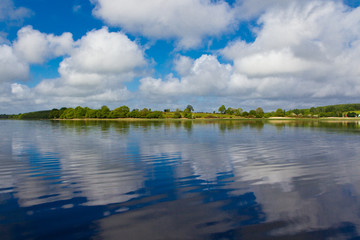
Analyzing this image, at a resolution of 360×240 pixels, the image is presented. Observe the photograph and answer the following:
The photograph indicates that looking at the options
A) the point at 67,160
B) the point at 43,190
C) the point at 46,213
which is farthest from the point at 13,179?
the point at 46,213

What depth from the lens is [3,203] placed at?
12945 millimetres

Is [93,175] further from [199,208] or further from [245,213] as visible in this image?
[245,213]

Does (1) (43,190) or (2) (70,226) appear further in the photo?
(1) (43,190)

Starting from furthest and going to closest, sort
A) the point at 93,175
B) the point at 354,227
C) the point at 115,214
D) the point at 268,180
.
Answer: the point at 93,175, the point at 268,180, the point at 115,214, the point at 354,227

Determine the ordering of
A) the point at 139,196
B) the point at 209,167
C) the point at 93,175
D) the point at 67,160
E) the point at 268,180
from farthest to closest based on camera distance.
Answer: the point at 67,160
the point at 209,167
the point at 93,175
the point at 268,180
the point at 139,196

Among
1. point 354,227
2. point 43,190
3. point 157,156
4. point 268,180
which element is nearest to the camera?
point 354,227

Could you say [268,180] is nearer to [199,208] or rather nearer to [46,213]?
[199,208]

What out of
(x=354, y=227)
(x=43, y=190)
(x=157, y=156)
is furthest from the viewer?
(x=157, y=156)

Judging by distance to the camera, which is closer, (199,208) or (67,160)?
(199,208)

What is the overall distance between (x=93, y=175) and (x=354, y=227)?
17289mm

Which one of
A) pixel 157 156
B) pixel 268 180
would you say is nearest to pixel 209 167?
pixel 268 180

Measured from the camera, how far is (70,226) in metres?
10.2

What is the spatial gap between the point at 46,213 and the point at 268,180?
48.2 ft

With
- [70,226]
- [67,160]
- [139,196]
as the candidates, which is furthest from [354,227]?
[67,160]
